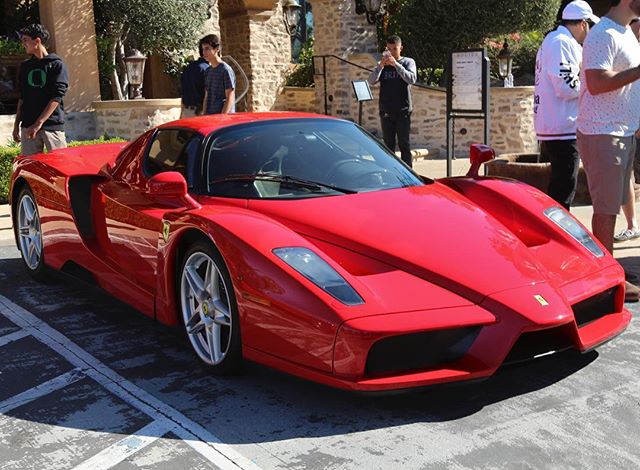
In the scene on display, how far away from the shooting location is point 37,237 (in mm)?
5805

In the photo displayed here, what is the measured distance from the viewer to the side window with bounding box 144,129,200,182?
448 centimetres

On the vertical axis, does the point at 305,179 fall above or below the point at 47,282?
above

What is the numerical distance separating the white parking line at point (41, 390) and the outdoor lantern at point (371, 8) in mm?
13836

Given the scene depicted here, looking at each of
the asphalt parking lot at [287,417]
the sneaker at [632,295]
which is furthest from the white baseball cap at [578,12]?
the asphalt parking lot at [287,417]

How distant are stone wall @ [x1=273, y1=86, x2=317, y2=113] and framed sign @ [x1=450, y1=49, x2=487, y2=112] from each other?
9950 millimetres

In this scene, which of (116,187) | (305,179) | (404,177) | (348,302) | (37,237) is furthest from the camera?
(37,237)

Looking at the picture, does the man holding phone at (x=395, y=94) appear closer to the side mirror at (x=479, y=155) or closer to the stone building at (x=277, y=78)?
the stone building at (x=277, y=78)

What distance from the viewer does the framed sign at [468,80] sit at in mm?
8680

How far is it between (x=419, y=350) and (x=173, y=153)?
2050 mm

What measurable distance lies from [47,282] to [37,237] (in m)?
0.32

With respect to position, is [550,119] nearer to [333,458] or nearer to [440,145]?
[333,458]

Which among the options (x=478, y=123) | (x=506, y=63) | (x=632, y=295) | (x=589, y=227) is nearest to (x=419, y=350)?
(x=632, y=295)

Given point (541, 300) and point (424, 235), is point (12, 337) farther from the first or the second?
point (541, 300)

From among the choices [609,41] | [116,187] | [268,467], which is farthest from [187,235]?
[609,41]
